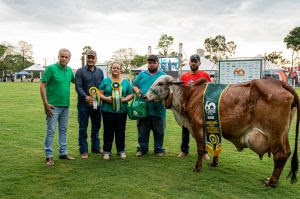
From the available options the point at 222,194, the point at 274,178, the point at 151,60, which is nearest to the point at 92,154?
the point at 151,60

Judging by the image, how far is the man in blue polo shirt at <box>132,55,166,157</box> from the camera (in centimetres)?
629

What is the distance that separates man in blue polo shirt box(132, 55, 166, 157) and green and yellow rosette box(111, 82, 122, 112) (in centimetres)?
39

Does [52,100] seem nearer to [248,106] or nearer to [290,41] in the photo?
[248,106]

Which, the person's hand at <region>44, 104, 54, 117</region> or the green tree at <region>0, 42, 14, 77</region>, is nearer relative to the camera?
the person's hand at <region>44, 104, 54, 117</region>

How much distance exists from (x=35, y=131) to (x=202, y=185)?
565 cm

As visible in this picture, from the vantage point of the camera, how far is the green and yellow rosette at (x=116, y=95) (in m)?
5.96

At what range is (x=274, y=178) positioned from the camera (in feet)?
15.5

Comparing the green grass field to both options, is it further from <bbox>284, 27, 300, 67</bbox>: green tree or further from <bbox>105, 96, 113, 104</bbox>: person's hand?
<bbox>284, 27, 300, 67</bbox>: green tree

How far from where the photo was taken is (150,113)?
6332 mm

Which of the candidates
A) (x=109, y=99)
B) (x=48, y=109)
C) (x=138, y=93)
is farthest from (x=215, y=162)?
(x=48, y=109)

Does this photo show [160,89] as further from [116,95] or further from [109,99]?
[109,99]

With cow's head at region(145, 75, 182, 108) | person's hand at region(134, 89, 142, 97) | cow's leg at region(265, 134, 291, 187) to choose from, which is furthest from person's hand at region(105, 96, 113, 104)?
cow's leg at region(265, 134, 291, 187)

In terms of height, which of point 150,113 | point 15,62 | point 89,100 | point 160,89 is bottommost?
point 150,113

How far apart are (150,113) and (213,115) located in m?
1.60
